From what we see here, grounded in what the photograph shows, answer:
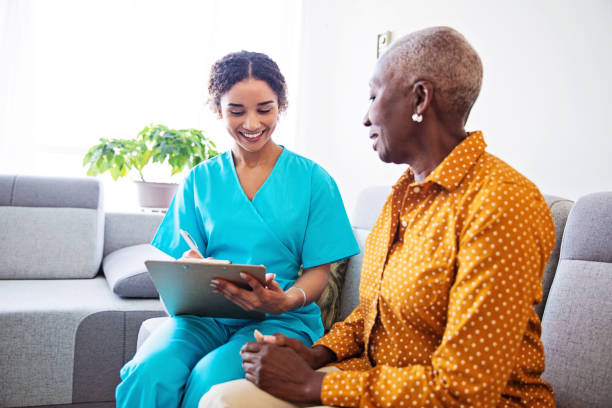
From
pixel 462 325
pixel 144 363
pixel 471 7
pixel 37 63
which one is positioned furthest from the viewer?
pixel 37 63

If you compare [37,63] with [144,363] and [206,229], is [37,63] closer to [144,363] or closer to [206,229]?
[206,229]

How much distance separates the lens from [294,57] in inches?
132

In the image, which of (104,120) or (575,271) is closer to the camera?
(575,271)

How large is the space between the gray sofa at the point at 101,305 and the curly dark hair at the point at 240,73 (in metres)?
0.69

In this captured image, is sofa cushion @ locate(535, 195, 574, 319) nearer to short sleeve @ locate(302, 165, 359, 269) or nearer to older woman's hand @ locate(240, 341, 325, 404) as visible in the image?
short sleeve @ locate(302, 165, 359, 269)

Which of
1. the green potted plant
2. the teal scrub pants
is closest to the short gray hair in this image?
the teal scrub pants

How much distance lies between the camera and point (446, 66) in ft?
2.54

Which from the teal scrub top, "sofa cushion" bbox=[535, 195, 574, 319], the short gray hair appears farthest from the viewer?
the teal scrub top

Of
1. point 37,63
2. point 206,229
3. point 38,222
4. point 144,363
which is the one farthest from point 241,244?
point 37,63

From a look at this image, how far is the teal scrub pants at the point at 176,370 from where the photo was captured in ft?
3.23

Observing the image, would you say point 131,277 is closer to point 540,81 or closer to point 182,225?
point 182,225

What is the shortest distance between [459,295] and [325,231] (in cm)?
63

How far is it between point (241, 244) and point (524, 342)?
2.36ft

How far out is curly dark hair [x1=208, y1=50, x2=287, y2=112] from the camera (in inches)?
51.5
